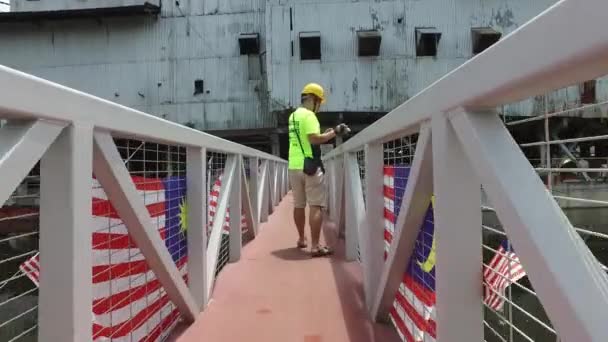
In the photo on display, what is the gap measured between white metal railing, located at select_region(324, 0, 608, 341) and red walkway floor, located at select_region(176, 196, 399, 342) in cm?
24

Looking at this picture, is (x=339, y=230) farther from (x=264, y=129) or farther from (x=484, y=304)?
(x=264, y=129)

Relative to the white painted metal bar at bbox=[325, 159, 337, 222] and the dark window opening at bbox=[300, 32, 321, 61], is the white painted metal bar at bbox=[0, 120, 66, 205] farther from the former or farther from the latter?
the dark window opening at bbox=[300, 32, 321, 61]

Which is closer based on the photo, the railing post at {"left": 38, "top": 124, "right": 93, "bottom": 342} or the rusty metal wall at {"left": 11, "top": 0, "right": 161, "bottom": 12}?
the railing post at {"left": 38, "top": 124, "right": 93, "bottom": 342}

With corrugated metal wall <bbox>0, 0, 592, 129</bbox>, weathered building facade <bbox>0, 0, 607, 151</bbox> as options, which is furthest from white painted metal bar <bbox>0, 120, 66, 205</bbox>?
corrugated metal wall <bbox>0, 0, 592, 129</bbox>

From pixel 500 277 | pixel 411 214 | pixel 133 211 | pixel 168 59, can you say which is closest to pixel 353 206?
pixel 411 214

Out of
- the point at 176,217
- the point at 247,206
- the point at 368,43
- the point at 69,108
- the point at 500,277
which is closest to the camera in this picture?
the point at 69,108

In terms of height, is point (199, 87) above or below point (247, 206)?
above

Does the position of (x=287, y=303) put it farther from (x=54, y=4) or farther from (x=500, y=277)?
(x=54, y=4)

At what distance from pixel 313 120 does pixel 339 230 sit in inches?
52.7

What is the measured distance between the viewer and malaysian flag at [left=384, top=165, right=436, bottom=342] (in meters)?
1.90

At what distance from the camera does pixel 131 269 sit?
2.09m

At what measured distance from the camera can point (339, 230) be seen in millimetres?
4941

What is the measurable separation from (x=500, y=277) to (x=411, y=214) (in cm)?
47

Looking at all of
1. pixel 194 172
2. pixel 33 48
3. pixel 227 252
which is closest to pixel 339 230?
pixel 227 252
